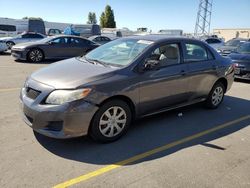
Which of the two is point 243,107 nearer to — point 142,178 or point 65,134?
point 142,178

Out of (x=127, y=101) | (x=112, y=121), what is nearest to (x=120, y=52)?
(x=127, y=101)

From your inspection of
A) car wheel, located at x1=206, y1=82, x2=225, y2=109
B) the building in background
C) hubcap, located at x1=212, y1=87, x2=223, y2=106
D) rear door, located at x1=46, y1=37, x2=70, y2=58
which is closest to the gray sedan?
car wheel, located at x1=206, y1=82, x2=225, y2=109

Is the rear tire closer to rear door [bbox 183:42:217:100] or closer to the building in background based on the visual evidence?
rear door [bbox 183:42:217:100]

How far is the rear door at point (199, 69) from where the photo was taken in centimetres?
527

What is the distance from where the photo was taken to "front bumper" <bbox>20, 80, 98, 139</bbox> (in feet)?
11.8

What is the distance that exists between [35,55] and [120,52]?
955 cm

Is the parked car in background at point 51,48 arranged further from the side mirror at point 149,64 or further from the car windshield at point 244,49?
the side mirror at point 149,64

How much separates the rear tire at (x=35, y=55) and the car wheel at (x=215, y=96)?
986 cm

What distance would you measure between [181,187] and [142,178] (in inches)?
18.5

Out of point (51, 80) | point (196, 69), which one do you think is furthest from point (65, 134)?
point (196, 69)

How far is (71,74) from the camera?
4.05 meters

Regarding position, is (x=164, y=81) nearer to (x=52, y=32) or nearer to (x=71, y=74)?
(x=71, y=74)

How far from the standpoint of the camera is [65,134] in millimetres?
3689

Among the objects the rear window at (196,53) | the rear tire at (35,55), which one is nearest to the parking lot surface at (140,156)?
the rear window at (196,53)
